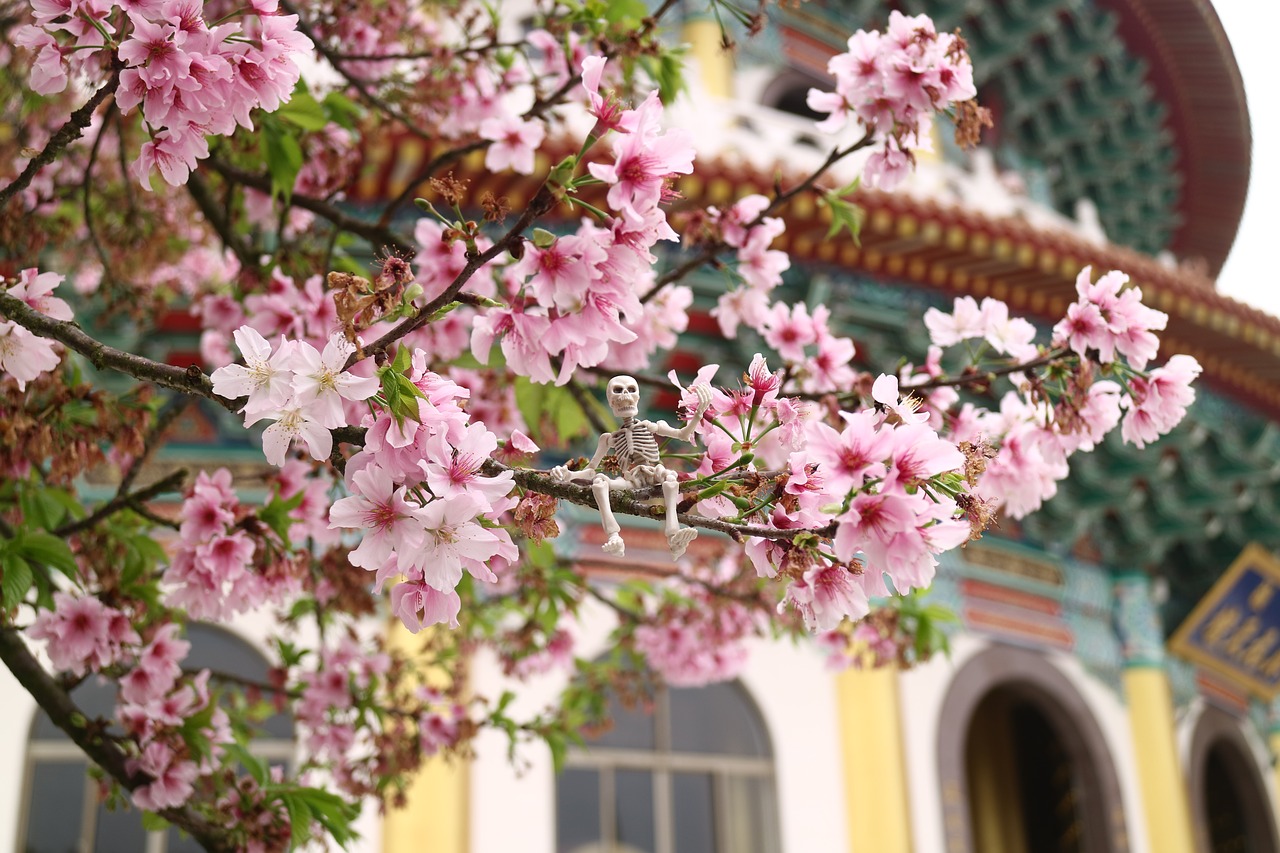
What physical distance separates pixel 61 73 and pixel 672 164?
3.06 feet

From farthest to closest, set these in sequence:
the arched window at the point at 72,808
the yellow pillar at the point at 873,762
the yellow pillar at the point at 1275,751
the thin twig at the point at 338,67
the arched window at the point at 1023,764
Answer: the yellow pillar at the point at 1275,751
the arched window at the point at 1023,764
the yellow pillar at the point at 873,762
the arched window at the point at 72,808
the thin twig at the point at 338,67

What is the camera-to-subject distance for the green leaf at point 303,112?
252cm

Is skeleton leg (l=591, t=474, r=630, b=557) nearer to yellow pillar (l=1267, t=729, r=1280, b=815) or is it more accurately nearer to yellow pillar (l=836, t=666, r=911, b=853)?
yellow pillar (l=836, t=666, r=911, b=853)

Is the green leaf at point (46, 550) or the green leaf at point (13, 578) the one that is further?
the green leaf at point (46, 550)

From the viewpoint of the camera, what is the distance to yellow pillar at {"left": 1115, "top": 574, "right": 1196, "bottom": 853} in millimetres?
6828

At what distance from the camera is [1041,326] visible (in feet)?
21.0

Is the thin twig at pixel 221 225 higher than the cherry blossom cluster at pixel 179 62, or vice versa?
the thin twig at pixel 221 225

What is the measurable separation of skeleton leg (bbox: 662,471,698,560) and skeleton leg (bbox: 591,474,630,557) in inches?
2.4

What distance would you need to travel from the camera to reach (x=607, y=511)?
156 cm

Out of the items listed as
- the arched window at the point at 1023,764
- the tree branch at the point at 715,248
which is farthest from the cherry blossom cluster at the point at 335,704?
the arched window at the point at 1023,764

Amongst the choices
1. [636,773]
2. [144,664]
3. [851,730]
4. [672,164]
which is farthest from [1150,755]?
[672,164]

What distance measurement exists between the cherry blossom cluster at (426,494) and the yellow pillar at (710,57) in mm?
6209

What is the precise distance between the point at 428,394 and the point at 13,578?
1124 millimetres

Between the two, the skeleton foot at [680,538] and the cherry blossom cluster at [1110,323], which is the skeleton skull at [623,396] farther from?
the cherry blossom cluster at [1110,323]
